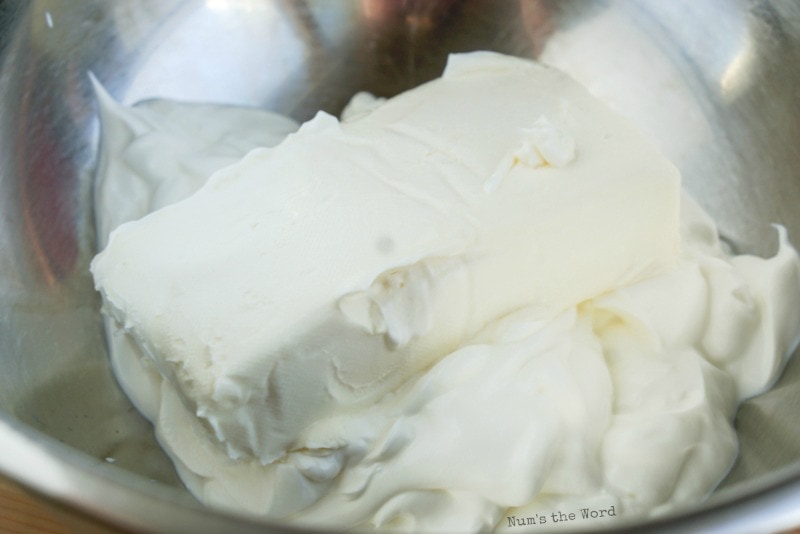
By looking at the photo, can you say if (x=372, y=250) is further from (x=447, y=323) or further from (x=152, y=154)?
(x=152, y=154)

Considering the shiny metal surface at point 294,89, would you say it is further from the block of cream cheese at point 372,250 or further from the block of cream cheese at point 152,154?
the block of cream cheese at point 372,250

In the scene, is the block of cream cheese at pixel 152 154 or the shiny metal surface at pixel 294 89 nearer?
the shiny metal surface at pixel 294 89

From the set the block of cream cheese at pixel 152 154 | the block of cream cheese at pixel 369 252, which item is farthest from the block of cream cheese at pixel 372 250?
the block of cream cheese at pixel 152 154

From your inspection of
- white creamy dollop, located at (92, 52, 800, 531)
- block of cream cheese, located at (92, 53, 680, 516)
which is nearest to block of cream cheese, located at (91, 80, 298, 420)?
white creamy dollop, located at (92, 52, 800, 531)

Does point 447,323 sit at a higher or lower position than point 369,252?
lower

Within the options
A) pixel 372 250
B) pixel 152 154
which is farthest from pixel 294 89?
pixel 372 250

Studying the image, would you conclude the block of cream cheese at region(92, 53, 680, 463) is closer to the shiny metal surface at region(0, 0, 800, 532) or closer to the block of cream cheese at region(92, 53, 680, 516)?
the block of cream cheese at region(92, 53, 680, 516)
